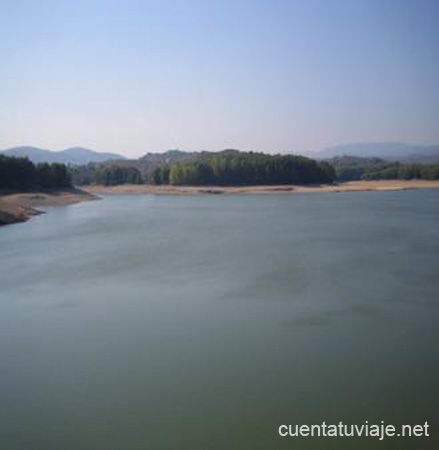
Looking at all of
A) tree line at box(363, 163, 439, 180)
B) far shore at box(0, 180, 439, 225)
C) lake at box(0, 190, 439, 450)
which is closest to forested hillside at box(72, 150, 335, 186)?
far shore at box(0, 180, 439, 225)

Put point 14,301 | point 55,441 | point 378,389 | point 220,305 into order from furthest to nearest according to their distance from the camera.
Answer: point 14,301
point 220,305
point 378,389
point 55,441

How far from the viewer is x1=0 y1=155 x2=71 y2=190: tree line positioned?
4181 cm

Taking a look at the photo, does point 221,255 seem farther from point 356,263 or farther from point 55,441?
point 55,441

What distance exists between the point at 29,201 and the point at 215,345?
3290cm

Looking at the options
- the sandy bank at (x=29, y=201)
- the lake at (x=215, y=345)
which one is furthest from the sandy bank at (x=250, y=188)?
the lake at (x=215, y=345)

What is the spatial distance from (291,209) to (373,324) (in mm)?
25795

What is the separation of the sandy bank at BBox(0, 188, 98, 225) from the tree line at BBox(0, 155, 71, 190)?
1440 mm

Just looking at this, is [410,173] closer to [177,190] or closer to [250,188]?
[250,188]

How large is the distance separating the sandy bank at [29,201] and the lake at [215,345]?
11.7 meters

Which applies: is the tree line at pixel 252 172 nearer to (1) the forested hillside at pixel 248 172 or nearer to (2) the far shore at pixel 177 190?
(1) the forested hillside at pixel 248 172

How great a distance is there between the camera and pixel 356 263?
15234mm

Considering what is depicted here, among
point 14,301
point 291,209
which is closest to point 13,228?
point 14,301

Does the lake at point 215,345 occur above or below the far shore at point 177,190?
Result: below

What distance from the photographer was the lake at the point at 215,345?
6086 mm
